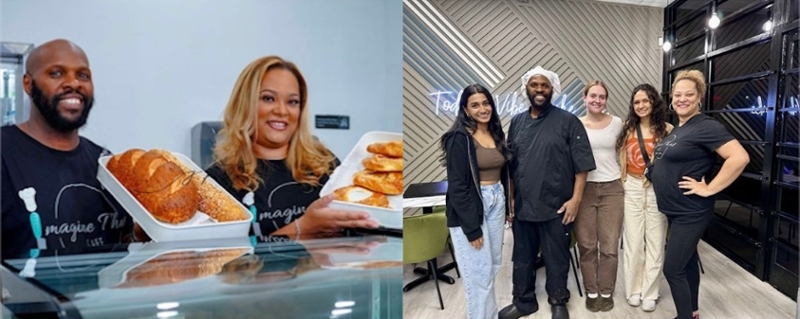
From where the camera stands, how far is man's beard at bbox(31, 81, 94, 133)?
1.42 m

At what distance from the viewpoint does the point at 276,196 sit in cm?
168

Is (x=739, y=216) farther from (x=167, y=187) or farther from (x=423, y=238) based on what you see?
(x=167, y=187)

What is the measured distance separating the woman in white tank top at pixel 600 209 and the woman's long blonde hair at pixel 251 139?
4.57 ft

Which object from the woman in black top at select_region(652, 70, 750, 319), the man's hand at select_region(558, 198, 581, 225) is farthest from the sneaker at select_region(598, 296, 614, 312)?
the man's hand at select_region(558, 198, 581, 225)

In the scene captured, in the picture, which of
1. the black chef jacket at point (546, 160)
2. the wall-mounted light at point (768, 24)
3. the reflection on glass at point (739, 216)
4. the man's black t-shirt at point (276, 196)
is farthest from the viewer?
the reflection on glass at point (739, 216)

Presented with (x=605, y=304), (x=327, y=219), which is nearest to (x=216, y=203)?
(x=327, y=219)

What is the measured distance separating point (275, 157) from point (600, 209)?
1.70m

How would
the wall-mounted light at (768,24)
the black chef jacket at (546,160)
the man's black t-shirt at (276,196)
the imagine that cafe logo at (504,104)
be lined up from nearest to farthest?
the man's black t-shirt at (276,196), the black chef jacket at (546,160), the wall-mounted light at (768,24), the imagine that cafe logo at (504,104)

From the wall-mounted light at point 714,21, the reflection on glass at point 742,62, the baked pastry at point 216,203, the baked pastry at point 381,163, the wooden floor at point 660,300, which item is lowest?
the wooden floor at point 660,300

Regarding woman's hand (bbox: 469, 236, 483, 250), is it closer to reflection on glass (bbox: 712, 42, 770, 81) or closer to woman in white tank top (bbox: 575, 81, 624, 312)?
woman in white tank top (bbox: 575, 81, 624, 312)

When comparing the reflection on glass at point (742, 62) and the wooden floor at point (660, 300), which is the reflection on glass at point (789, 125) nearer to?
the reflection on glass at point (742, 62)

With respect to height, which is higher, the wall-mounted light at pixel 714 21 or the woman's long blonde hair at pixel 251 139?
the wall-mounted light at pixel 714 21

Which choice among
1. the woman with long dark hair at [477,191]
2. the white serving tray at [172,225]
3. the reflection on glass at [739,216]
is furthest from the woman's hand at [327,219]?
the reflection on glass at [739,216]

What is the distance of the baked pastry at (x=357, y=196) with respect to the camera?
1.75 m
